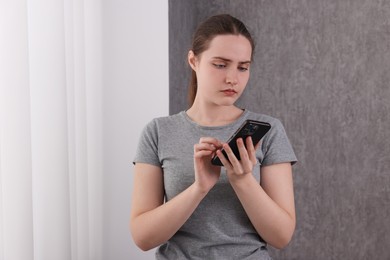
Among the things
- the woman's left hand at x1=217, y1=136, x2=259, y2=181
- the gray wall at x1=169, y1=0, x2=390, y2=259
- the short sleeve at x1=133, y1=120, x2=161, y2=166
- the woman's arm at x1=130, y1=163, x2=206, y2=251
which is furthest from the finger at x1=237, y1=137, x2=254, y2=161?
the gray wall at x1=169, y1=0, x2=390, y2=259

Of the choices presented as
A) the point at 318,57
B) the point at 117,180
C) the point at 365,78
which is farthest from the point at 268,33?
the point at 117,180

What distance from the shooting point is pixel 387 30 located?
6.55 ft

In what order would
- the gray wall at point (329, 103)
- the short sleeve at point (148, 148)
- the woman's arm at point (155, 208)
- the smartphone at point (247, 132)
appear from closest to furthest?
the smartphone at point (247, 132)
the woman's arm at point (155, 208)
the short sleeve at point (148, 148)
the gray wall at point (329, 103)

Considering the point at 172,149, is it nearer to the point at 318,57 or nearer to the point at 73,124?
the point at 73,124

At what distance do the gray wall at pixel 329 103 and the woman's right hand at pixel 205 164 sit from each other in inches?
37.2

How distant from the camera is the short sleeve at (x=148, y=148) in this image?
1179mm

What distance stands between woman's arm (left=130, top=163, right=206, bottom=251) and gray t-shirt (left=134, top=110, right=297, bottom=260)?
1.0 inches

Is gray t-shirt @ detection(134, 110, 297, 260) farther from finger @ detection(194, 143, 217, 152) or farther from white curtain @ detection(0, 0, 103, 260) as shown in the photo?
white curtain @ detection(0, 0, 103, 260)

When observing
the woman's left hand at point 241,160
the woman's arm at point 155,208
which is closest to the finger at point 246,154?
the woman's left hand at point 241,160

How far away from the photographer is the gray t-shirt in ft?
3.66

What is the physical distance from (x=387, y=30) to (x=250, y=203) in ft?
4.19

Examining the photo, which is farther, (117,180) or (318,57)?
(318,57)

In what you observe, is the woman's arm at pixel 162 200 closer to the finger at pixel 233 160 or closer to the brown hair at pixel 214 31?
the finger at pixel 233 160

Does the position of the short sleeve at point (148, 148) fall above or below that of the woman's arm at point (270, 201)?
above
